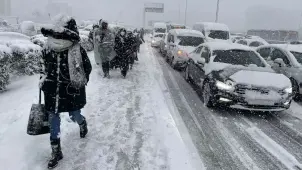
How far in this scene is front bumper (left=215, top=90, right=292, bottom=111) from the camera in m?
6.77

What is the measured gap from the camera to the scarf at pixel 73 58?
3.93m

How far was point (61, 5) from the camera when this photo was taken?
89.8 metres

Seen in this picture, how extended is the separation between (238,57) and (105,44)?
4.43 meters

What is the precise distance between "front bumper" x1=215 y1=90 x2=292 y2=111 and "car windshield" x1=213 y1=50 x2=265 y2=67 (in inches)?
65.4

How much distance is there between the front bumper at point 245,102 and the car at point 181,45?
20.7 feet

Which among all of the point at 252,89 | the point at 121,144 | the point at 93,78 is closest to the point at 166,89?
the point at 93,78

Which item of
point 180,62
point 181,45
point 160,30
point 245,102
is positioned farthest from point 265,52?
point 160,30

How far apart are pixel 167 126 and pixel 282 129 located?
253cm

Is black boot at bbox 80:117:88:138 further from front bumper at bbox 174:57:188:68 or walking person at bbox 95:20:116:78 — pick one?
front bumper at bbox 174:57:188:68

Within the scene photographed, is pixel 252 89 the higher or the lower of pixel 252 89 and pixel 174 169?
the higher

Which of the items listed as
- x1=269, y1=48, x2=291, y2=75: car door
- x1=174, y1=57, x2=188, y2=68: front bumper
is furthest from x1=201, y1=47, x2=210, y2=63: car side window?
x1=174, y1=57, x2=188, y2=68: front bumper

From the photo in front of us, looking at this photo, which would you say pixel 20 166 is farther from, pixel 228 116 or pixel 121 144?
pixel 228 116

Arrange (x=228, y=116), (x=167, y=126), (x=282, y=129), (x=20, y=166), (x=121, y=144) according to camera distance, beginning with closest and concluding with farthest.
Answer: (x=20, y=166), (x=121, y=144), (x=167, y=126), (x=282, y=129), (x=228, y=116)

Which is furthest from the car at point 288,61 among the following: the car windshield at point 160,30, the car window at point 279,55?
the car windshield at point 160,30
